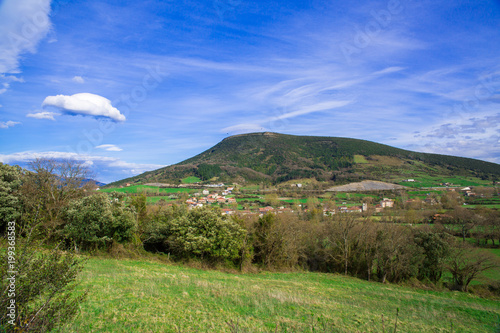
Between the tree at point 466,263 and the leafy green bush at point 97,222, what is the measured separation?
33.4 meters

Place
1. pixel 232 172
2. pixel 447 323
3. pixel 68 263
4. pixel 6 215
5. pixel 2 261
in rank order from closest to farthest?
pixel 2 261
pixel 68 263
pixel 447 323
pixel 6 215
pixel 232 172

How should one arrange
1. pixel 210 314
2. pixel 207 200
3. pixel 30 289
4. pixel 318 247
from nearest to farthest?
pixel 30 289
pixel 210 314
pixel 318 247
pixel 207 200

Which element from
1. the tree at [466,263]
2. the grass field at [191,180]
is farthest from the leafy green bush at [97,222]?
the grass field at [191,180]

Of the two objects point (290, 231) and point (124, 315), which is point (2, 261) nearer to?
point (124, 315)

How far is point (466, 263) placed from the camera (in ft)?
82.5

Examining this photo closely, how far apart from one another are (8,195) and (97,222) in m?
8.61

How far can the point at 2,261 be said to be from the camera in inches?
171

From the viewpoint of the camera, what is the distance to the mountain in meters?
115

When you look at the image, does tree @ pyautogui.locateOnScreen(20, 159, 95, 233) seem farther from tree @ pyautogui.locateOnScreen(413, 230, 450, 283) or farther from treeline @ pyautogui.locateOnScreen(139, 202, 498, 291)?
tree @ pyautogui.locateOnScreen(413, 230, 450, 283)

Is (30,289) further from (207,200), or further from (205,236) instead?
(207,200)

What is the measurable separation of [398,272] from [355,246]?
5.01 metres

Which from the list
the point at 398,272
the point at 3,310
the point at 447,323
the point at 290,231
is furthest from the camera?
the point at 290,231

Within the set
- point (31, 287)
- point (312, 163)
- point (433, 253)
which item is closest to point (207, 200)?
point (433, 253)

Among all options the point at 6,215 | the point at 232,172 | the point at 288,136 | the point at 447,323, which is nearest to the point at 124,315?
the point at 447,323
